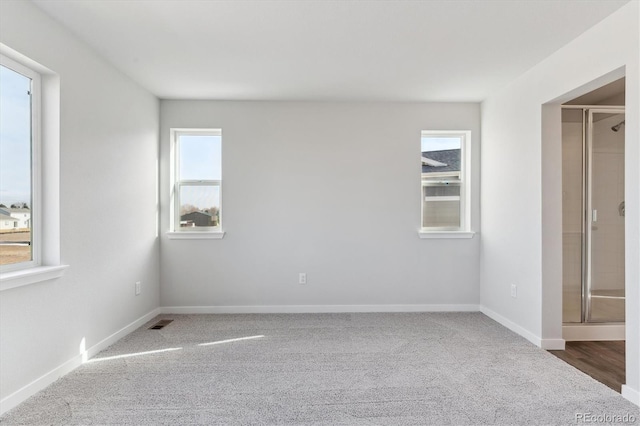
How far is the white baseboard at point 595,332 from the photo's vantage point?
359 centimetres

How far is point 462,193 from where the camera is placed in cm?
468

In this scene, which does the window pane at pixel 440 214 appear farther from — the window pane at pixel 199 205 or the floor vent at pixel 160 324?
the floor vent at pixel 160 324

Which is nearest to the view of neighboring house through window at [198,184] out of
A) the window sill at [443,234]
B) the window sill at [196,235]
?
the window sill at [196,235]

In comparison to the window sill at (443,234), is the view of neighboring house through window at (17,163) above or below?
above

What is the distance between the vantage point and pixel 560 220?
3.36 meters

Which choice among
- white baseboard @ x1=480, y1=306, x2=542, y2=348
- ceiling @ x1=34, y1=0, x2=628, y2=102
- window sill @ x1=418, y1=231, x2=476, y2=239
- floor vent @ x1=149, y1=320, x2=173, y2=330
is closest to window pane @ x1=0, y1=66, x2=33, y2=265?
ceiling @ x1=34, y1=0, x2=628, y2=102

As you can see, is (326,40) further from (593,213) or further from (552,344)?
(552,344)

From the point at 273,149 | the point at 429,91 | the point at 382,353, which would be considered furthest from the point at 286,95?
the point at 382,353

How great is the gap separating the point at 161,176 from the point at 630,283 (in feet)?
14.4

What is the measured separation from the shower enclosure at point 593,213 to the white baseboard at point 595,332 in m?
0.06

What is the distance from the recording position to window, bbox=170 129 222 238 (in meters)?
4.55

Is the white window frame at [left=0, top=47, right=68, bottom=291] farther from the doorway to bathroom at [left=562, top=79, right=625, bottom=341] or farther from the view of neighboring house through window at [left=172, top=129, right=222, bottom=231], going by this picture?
the doorway to bathroom at [left=562, top=79, right=625, bottom=341]

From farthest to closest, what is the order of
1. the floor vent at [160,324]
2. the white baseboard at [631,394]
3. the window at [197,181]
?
the window at [197,181]
the floor vent at [160,324]
the white baseboard at [631,394]

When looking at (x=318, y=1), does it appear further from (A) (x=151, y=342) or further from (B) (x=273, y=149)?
(A) (x=151, y=342)
